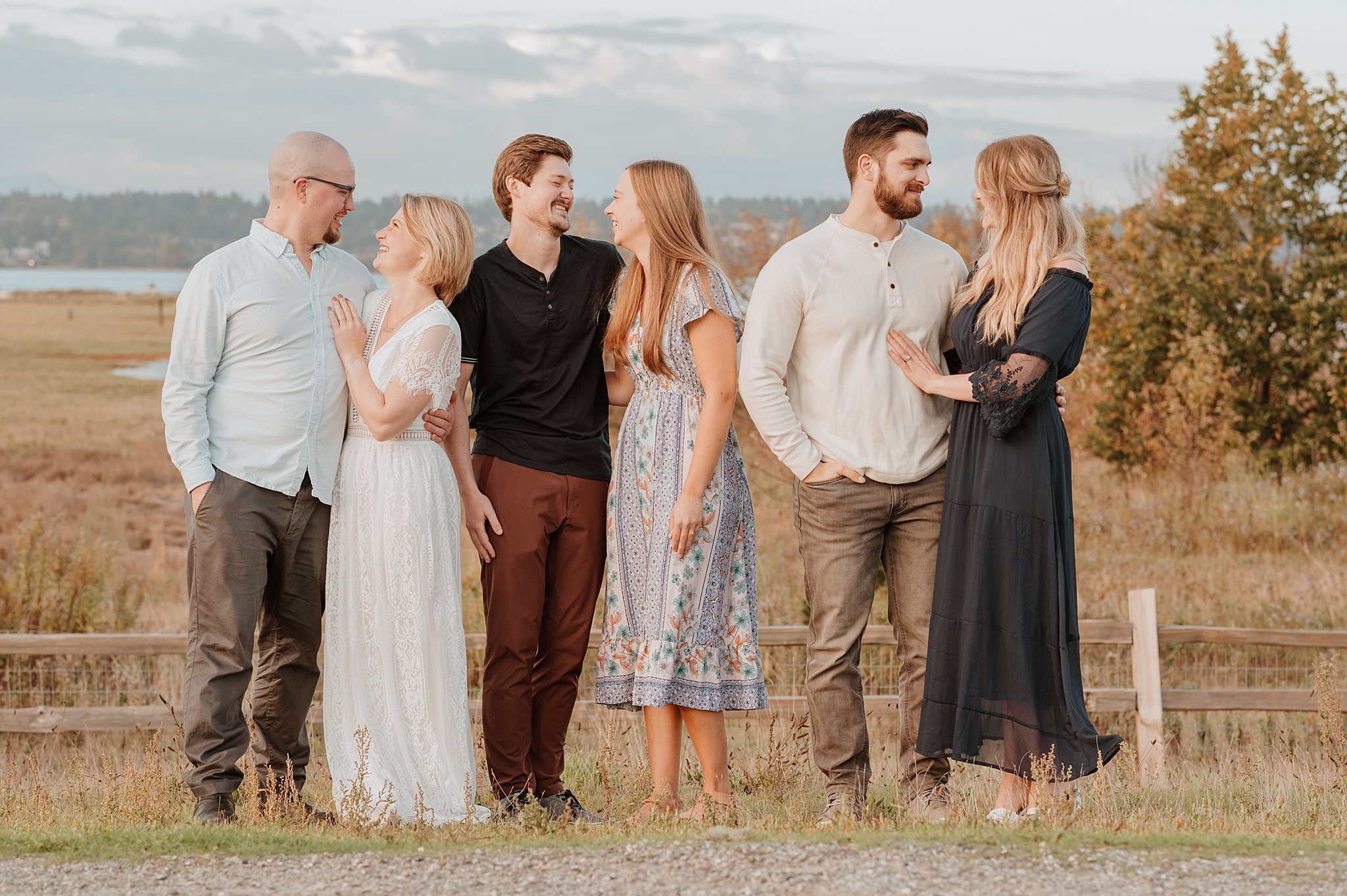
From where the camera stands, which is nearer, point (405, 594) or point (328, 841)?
point (328, 841)

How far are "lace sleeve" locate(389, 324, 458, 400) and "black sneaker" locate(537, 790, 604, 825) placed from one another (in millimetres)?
1540

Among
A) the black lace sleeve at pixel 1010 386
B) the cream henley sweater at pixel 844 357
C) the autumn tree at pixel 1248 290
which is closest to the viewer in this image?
the black lace sleeve at pixel 1010 386

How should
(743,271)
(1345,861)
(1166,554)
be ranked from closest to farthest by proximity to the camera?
(1345,861)
(1166,554)
(743,271)

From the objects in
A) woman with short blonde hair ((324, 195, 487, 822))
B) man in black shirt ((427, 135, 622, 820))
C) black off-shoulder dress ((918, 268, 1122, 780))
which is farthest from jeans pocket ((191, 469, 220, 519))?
black off-shoulder dress ((918, 268, 1122, 780))

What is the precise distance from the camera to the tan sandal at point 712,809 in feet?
13.6

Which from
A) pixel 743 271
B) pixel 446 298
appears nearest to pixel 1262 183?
pixel 743 271

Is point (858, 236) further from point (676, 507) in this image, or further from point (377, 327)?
point (377, 327)

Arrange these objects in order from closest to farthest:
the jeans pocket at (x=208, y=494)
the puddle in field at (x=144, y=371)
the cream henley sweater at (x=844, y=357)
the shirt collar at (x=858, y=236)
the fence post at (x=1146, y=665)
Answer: the jeans pocket at (x=208, y=494) < the cream henley sweater at (x=844, y=357) < the shirt collar at (x=858, y=236) < the fence post at (x=1146, y=665) < the puddle in field at (x=144, y=371)

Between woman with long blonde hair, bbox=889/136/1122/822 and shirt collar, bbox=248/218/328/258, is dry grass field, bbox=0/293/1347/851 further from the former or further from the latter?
shirt collar, bbox=248/218/328/258

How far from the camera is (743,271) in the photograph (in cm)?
1523

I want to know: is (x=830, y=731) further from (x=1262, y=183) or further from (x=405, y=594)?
(x=1262, y=183)

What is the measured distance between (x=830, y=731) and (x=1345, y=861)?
160cm

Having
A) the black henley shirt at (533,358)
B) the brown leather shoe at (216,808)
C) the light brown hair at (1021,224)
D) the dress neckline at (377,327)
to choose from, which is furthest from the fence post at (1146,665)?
the brown leather shoe at (216,808)

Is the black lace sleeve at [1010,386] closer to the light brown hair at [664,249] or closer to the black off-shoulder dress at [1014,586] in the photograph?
the black off-shoulder dress at [1014,586]
